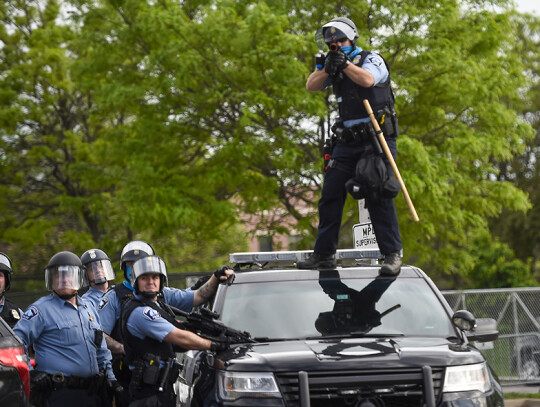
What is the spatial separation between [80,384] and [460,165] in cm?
1464

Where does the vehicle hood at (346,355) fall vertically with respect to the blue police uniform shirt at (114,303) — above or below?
below

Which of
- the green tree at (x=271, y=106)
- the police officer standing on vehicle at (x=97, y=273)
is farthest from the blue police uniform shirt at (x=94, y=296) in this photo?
the green tree at (x=271, y=106)

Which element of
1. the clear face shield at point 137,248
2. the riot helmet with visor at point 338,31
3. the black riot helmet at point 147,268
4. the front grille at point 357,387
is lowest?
the front grille at point 357,387

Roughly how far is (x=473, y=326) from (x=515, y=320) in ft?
32.4

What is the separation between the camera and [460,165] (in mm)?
20203

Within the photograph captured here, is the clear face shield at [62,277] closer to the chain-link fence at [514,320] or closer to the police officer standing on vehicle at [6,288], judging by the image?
the police officer standing on vehicle at [6,288]

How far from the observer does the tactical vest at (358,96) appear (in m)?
7.66

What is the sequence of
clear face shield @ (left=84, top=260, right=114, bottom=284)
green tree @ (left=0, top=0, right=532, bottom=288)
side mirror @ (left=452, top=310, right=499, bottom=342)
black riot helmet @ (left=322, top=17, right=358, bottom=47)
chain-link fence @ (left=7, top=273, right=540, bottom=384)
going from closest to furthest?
side mirror @ (left=452, top=310, right=499, bottom=342) → black riot helmet @ (left=322, top=17, right=358, bottom=47) → clear face shield @ (left=84, top=260, right=114, bottom=284) → chain-link fence @ (left=7, top=273, right=540, bottom=384) → green tree @ (left=0, top=0, right=532, bottom=288)

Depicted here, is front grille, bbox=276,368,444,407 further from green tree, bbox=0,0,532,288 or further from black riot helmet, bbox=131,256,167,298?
green tree, bbox=0,0,532,288

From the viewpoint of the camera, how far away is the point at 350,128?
7.60m

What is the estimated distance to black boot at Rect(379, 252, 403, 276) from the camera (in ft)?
22.3

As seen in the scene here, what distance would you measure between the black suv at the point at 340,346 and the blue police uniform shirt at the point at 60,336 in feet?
2.43

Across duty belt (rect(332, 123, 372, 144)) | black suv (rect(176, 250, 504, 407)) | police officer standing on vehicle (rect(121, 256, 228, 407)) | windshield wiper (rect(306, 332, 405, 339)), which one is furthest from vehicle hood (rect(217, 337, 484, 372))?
duty belt (rect(332, 123, 372, 144))

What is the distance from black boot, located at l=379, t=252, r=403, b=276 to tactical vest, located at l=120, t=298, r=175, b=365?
160 centimetres
